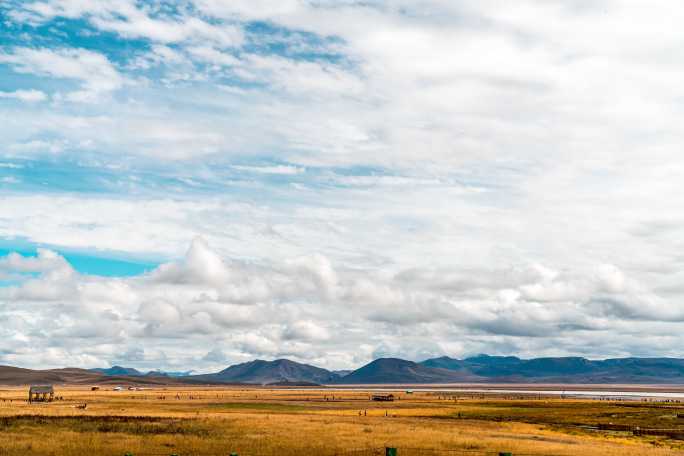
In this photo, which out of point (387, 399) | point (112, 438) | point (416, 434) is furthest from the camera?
point (387, 399)

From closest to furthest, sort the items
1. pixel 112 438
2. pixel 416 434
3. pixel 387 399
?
pixel 112 438
pixel 416 434
pixel 387 399

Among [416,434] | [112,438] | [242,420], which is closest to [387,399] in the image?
[242,420]

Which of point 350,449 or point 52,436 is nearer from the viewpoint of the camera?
point 350,449

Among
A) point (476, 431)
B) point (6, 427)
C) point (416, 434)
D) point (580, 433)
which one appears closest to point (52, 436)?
point (6, 427)

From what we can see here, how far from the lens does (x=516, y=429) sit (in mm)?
71875

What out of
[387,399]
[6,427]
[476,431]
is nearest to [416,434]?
[476,431]

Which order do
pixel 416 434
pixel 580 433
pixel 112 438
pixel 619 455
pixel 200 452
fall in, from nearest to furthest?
pixel 200 452
pixel 619 455
pixel 112 438
pixel 416 434
pixel 580 433

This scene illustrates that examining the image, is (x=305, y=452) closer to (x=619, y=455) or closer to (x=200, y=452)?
(x=200, y=452)

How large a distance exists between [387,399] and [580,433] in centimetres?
9183

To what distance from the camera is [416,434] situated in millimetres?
59500

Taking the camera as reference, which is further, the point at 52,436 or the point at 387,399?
the point at 387,399

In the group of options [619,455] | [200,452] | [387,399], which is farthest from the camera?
[387,399]

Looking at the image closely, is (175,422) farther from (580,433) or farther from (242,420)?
(580,433)

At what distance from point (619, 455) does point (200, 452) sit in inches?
1037
